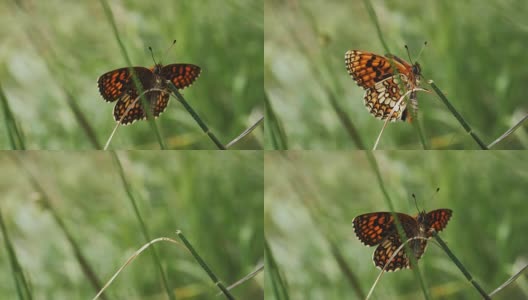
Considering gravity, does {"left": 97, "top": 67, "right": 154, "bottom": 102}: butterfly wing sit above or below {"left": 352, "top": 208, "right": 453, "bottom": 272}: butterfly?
above

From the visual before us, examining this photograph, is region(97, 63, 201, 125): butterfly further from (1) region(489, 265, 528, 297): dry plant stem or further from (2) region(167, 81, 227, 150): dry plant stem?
(1) region(489, 265, 528, 297): dry plant stem

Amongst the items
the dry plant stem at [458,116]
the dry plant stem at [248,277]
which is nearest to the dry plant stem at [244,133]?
the dry plant stem at [248,277]

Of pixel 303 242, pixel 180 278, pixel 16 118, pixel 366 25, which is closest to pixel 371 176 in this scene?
pixel 303 242

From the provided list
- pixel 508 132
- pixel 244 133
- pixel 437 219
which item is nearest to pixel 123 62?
pixel 244 133

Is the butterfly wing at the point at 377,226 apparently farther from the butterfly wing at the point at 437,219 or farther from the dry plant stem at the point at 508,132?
the dry plant stem at the point at 508,132

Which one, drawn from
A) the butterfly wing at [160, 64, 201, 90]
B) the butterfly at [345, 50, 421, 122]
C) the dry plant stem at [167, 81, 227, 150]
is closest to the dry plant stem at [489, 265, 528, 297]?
the butterfly at [345, 50, 421, 122]
